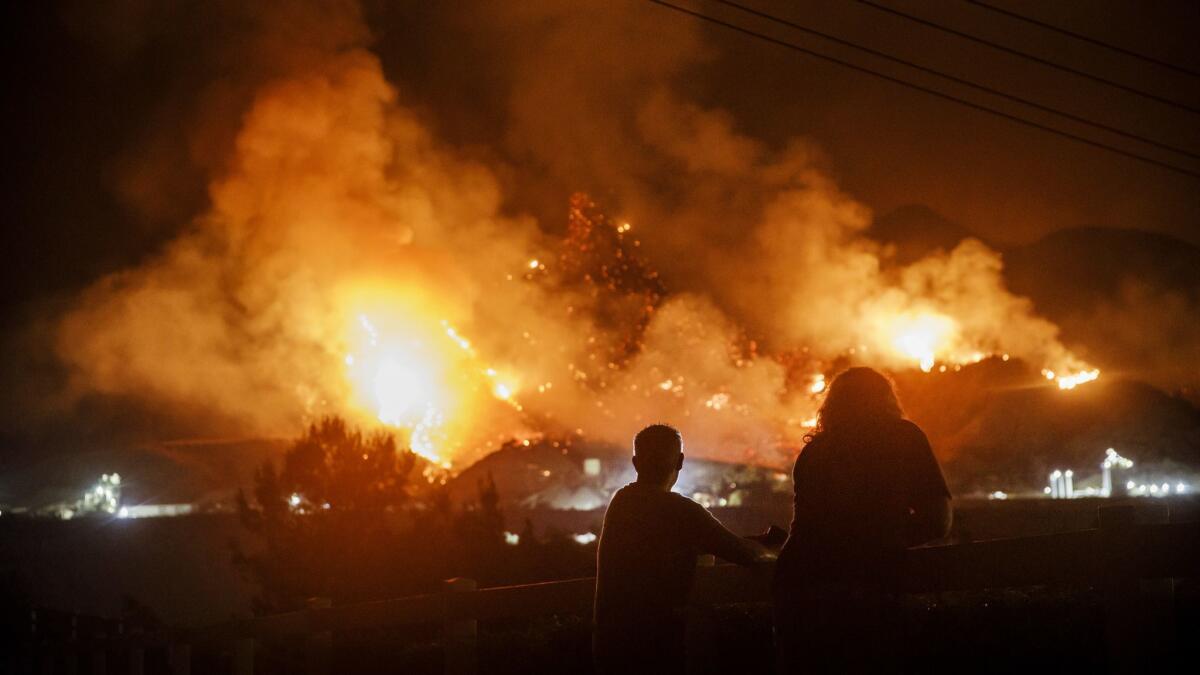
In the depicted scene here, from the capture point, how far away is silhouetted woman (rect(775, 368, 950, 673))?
4836mm

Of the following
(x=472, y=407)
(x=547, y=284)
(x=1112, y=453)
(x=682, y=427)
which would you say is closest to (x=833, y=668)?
(x=1112, y=453)

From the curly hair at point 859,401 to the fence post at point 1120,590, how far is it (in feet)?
3.19

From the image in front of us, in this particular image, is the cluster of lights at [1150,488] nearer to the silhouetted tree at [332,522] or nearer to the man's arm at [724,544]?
the silhouetted tree at [332,522]

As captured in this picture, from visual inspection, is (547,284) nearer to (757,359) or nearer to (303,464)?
(757,359)

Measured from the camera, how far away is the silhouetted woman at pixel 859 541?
15.9 feet

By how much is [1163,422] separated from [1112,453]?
3.39m

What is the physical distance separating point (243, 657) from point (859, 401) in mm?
7240

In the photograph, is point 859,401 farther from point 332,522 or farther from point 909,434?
point 332,522

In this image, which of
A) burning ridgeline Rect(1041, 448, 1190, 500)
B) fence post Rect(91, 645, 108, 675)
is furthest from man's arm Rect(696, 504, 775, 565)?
burning ridgeline Rect(1041, 448, 1190, 500)

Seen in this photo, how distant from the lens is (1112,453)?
43.4 meters

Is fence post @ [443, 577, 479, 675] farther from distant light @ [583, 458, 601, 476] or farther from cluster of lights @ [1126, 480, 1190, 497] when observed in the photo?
cluster of lights @ [1126, 480, 1190, 497]

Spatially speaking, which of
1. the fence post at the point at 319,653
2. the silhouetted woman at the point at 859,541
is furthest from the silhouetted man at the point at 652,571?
the fence post at the point at 319,653

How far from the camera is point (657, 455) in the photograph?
5.76 metres

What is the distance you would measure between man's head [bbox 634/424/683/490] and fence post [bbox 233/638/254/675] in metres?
5.99
